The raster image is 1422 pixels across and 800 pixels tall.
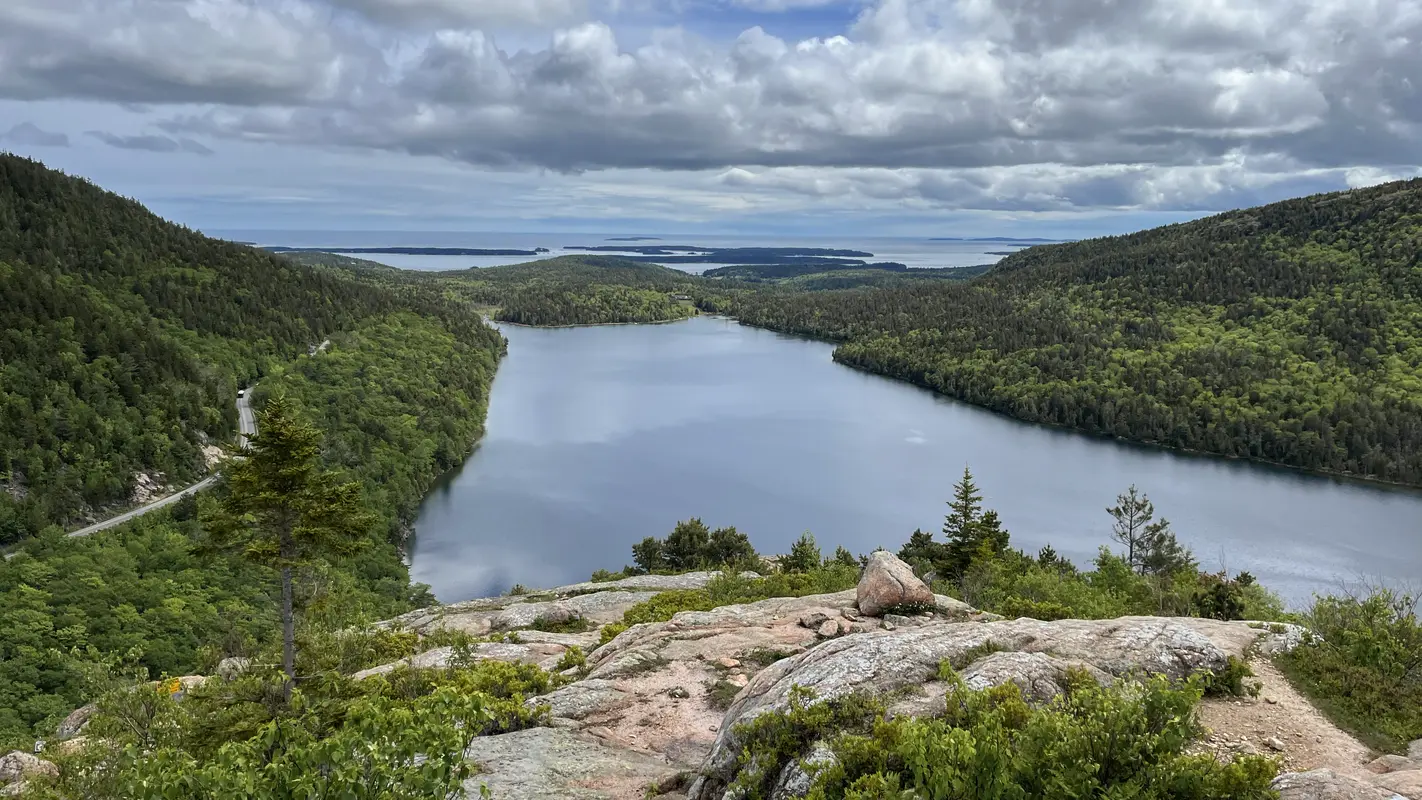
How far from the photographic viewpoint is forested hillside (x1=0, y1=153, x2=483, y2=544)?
6888 centimetres

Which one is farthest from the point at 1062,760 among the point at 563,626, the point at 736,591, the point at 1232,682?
the point at 563,626

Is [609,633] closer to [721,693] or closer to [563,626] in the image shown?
[563,626]

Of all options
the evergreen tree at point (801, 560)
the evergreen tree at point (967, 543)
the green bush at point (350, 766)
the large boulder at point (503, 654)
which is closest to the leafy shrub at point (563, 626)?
the large boulder at point (503, 654)

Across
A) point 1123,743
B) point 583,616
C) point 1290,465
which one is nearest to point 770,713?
point 1123,743

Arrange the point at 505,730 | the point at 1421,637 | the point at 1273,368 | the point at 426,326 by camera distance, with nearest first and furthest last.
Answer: the point at 1421,637 < the point at 505,730 < the point at 1273,368 < the point at 426,326

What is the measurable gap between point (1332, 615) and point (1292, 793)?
1104 cm

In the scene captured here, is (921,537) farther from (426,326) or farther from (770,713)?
(426,326)

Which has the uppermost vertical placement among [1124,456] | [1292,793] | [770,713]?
[1292,793]

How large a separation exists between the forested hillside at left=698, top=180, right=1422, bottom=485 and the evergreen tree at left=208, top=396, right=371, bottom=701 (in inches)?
4978

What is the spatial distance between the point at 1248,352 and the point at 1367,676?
532 feet

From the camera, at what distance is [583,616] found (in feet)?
108

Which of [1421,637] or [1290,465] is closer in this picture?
[1421,637]

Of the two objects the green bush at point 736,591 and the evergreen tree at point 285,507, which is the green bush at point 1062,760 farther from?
the green bush at point 736,591

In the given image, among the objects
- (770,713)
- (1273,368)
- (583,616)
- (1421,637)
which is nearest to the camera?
(770,713)
